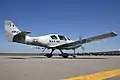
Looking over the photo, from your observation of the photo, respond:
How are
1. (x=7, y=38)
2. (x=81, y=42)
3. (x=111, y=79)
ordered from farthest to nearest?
1. (x=81, y=42)
2. (x=7, y=38)
3. (x=111, y=79)

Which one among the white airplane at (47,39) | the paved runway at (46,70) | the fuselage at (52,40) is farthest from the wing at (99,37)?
the paved runway at (46,70)

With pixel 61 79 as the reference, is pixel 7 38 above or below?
above

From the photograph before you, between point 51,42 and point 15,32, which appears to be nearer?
point 15,32

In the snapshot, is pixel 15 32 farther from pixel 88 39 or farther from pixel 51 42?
pixel 88 39

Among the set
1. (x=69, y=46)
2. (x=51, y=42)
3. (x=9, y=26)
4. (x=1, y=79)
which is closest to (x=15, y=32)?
(x=9, y=26)

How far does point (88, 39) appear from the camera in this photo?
36094 millimetres

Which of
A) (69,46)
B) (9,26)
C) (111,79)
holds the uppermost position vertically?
(9,26)

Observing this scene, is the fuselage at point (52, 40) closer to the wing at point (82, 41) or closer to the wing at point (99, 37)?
the wing at point (82, 41)

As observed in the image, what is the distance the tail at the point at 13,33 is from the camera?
33.9 metres

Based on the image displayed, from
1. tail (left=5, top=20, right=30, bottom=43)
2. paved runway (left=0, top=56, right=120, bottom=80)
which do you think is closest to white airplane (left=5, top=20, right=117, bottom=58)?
tail (left=5, top=20, right=30, bottom=43)

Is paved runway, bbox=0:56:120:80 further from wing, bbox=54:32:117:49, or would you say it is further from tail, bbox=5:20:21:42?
tail, bbox=5:20:21:42

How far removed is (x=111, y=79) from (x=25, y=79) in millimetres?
3433

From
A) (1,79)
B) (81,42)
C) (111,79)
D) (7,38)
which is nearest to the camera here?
(1,79)

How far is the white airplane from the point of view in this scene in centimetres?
3409
